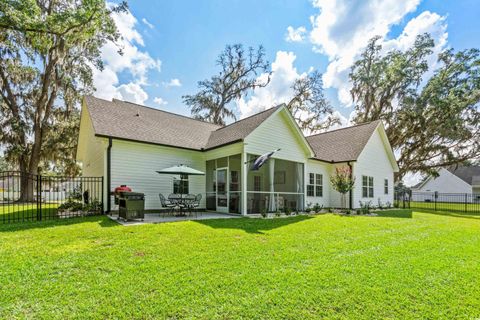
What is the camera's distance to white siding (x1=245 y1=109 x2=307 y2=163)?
11352mm

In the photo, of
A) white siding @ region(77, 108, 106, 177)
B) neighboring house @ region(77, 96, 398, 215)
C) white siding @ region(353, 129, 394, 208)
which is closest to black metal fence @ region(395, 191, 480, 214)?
white siding @ region(353, 129, 394, 208)

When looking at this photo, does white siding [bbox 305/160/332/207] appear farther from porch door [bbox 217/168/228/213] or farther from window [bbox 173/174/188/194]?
window [bbox 173/174/188/194]

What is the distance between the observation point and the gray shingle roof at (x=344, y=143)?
16.2 m

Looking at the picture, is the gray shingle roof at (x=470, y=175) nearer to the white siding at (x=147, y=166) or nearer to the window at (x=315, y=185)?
the window at (x=315, y=185)

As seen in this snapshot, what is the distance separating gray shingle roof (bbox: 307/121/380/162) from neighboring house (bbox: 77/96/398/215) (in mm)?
84

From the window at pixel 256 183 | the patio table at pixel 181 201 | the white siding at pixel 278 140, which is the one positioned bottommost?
the patio table at pixel 181 201

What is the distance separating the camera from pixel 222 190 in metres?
12.4

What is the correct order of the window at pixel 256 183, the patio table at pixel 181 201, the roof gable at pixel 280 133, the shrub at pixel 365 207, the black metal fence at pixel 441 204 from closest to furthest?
the patio table at pixel 181 201, the roof gable at pixel 280 133, the shrub at pixel 365 207, the window at pixel 256 183, the black metal fence at pixel 441 204

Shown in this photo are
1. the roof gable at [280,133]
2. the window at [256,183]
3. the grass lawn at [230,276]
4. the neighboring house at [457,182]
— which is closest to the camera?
the grass lawn at [230,276]

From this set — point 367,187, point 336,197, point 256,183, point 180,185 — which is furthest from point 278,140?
point 367,187

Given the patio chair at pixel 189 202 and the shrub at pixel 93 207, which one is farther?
the patio chair at pixel 189 202

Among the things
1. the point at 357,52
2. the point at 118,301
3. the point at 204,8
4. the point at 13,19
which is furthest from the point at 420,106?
the point at 13,19

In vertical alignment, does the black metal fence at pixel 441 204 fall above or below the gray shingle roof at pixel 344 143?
below

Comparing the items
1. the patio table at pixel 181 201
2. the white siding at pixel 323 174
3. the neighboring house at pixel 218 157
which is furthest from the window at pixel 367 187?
the patio table at pixel 181 201
